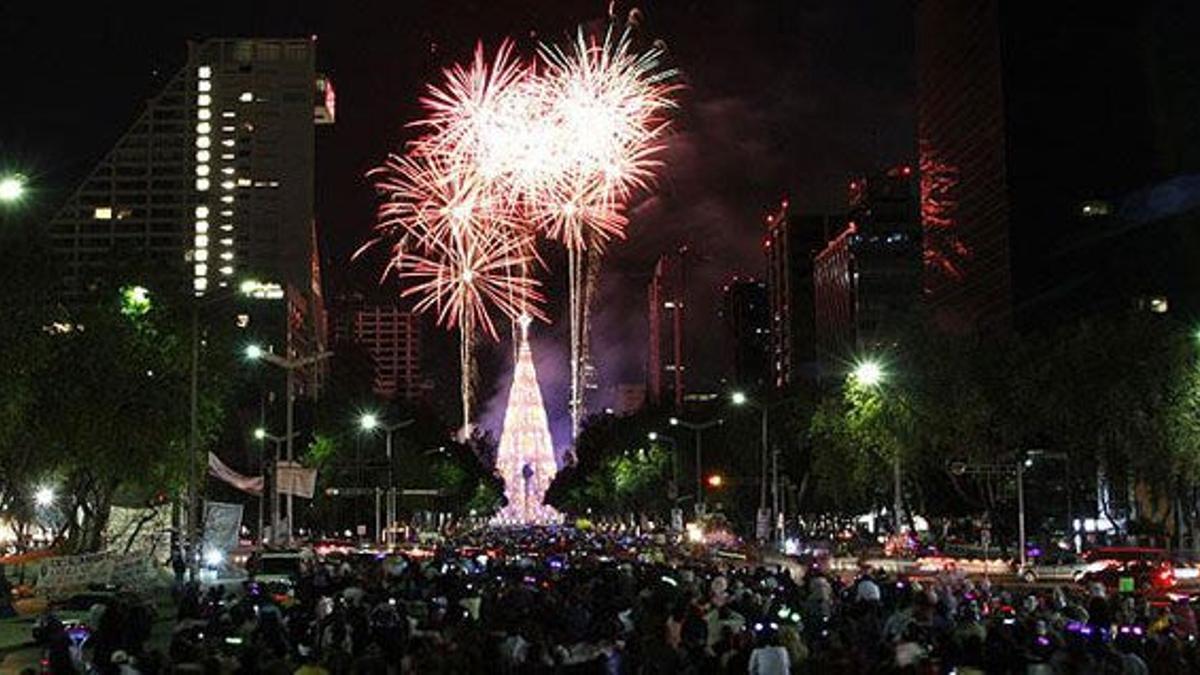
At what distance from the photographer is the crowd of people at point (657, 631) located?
59.3 feet

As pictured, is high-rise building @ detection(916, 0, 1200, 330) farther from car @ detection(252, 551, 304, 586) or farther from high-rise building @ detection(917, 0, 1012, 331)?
car @ detection(252, 551, 304, 586)

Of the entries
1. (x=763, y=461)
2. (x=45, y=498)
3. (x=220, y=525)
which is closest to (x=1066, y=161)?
(x=763, y=461)

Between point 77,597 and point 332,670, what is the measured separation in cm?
2203

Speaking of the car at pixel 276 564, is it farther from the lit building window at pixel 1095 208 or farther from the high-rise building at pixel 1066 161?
the lit building window at pixel 1095 208

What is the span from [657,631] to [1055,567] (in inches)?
1766

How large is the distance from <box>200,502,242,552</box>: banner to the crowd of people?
11.8m

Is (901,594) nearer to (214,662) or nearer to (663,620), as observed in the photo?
(663,620)

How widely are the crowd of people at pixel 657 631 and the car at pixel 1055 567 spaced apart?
25.5 metres

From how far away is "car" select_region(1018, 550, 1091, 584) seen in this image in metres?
57.7

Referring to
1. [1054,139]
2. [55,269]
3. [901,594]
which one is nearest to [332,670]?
[901,594]

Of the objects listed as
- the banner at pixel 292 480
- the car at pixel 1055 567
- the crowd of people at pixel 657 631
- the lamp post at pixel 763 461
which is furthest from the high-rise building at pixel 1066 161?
the crowd of people at pixel 657 631

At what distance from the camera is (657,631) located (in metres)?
21.0

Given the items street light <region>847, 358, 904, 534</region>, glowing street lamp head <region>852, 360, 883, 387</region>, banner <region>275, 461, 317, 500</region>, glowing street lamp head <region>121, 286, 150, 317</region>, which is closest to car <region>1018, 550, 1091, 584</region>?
street light <region>847, 358, 904, 534</region>

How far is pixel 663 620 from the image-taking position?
23.5 m
